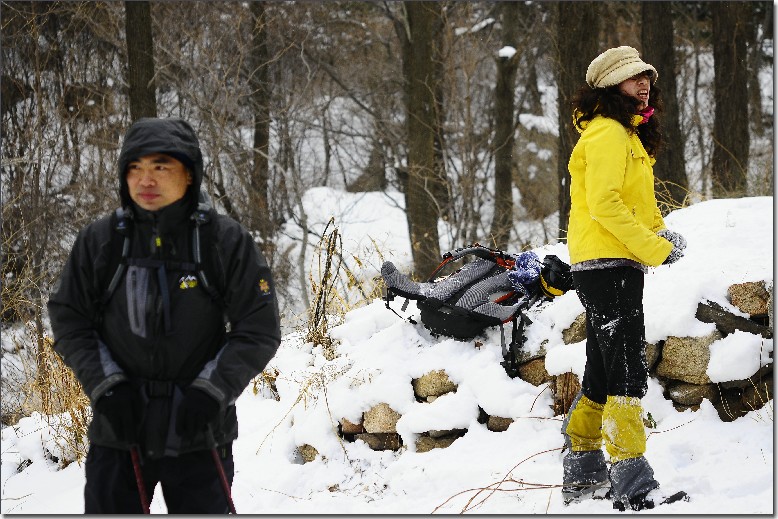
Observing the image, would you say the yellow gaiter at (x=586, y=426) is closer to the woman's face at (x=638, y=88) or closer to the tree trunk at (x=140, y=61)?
the woman's face at (x=638, y=88)

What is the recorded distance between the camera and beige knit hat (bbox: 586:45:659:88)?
316 centimetres

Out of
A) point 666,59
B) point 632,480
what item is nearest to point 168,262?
point 632,480

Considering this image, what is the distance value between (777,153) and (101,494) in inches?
190

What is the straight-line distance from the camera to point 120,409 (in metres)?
2.23

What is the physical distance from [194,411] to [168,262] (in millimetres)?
470

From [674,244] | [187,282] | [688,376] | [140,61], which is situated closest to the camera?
[187,282]

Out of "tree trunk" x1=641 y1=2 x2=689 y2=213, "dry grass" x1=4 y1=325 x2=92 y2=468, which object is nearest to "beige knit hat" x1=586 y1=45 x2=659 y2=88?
"dry grass" x1=4 y1=325 x2=92 y2=468

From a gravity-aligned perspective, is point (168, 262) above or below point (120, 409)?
above

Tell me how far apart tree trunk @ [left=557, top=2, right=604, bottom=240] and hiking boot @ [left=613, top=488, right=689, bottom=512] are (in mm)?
5438

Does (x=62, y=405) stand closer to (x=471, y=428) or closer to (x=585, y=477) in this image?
(x=471, y=428)

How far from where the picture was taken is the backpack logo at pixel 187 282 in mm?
2344

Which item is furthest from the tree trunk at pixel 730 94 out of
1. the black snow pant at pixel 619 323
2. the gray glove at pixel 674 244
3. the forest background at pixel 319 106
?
the black snow pant at pixel 619 323

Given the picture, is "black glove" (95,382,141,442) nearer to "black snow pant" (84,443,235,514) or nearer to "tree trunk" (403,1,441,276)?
"black snow pant" (84,443,235,514)

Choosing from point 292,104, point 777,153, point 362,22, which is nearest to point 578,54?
point 777,153
